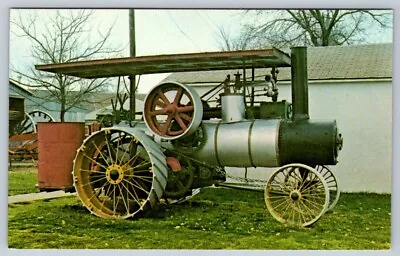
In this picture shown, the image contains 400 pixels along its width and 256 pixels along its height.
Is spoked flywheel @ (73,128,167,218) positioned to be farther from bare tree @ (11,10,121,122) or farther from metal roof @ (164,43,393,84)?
metal roof @ (164,43,393,84)

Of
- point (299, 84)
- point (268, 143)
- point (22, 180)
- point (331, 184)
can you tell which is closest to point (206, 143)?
point (268, 143)

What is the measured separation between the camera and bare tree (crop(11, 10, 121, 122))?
4559 millimetres

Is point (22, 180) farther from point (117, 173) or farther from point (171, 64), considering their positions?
point (171, 64)

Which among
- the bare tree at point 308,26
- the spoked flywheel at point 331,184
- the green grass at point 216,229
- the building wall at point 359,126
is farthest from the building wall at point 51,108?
the spoked flywheel at point 331,184

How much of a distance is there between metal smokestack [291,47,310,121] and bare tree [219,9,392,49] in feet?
0.19

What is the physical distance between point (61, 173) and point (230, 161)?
89cm

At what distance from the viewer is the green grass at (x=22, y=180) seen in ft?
14.9

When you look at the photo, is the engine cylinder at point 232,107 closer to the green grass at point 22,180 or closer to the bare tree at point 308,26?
the bare tree at point 308,26

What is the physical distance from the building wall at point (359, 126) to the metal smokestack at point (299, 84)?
0.03 m

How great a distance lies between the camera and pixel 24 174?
15.2 ft

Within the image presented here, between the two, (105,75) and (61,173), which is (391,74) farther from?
(61,173)

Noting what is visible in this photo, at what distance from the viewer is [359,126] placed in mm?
4582

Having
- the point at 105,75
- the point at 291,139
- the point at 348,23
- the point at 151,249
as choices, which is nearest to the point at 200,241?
the point at 151,249

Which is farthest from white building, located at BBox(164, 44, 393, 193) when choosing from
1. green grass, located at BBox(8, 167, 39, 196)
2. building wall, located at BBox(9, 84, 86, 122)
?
green grass, located at BBox(8, 167, 39, 196)
